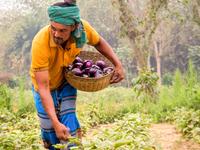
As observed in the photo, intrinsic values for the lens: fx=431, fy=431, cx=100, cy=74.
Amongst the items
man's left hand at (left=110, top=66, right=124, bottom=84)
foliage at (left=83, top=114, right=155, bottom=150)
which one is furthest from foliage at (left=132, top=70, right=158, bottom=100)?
man's left hand at (left=110, top=66, right=124, bottom=84)

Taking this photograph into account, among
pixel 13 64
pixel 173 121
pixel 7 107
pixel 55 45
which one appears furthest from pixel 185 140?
pixel 13 64

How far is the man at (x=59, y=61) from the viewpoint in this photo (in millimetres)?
2959

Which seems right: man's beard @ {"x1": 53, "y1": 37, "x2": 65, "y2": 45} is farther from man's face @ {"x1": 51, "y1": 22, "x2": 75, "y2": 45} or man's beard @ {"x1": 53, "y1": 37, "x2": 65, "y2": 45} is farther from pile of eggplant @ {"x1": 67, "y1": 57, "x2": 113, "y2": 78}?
pile of eggplant @ {"x1": 67, "y1": 57, "x2": 113, "y2": 78}

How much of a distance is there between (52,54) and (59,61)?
0.11m

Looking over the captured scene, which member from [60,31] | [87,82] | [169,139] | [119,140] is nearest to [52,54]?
[60,31]

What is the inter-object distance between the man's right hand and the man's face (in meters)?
0.58

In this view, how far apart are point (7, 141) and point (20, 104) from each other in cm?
582

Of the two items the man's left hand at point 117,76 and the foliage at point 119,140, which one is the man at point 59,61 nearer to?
the man's left hand at point 117,76

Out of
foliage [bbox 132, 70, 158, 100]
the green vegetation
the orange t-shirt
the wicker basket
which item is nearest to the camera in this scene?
the orange t-shirt

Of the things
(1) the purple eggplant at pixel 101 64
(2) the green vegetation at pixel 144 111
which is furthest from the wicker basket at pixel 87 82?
(2) the green vegetation at pixel 144 111

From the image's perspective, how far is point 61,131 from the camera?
299cm

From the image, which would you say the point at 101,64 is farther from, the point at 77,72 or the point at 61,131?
the point at 61,131

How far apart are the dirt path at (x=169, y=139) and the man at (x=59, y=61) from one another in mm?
1419

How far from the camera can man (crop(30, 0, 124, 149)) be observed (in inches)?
116
